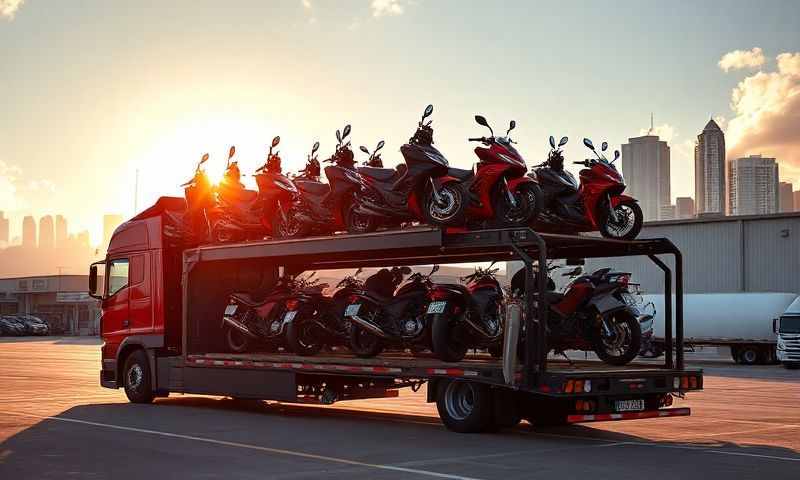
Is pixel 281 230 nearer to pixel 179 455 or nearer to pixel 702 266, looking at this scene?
pixel 179 455

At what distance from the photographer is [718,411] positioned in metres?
17.6

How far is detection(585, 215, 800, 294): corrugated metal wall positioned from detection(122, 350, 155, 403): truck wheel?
2961cm

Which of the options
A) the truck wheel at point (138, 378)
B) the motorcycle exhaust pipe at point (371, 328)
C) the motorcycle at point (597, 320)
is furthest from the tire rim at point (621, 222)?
the truck wheel at point (138, 378)

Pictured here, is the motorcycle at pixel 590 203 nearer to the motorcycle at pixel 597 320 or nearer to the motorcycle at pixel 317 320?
the motorcycle at pixel 597 320

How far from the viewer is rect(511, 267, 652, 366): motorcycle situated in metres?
14.2

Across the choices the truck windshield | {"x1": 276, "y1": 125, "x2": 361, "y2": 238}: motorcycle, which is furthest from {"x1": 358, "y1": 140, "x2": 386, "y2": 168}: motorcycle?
the truck windshield

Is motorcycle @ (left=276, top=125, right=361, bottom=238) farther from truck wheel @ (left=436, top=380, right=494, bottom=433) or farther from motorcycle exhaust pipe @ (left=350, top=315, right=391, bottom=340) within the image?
truck wheel @ (left=436, top=380, right=494, bottom=433)

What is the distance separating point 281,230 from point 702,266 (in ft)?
126

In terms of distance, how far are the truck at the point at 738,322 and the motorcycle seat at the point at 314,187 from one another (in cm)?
2643

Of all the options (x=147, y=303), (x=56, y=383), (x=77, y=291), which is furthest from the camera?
(x=77, y=291)

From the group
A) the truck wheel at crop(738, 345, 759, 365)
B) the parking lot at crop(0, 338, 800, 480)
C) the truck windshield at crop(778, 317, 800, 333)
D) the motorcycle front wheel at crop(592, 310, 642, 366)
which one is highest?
the motorcycle front wheel at crop(592, 310, 642, 366)

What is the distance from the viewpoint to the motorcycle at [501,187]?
43.8 feet

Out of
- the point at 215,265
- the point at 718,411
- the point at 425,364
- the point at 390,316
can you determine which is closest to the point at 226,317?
the point at 215,265

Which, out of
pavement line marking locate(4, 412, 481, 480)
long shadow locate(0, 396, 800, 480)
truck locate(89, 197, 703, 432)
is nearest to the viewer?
pavement line marking locate(4, 412, 481, 480)
